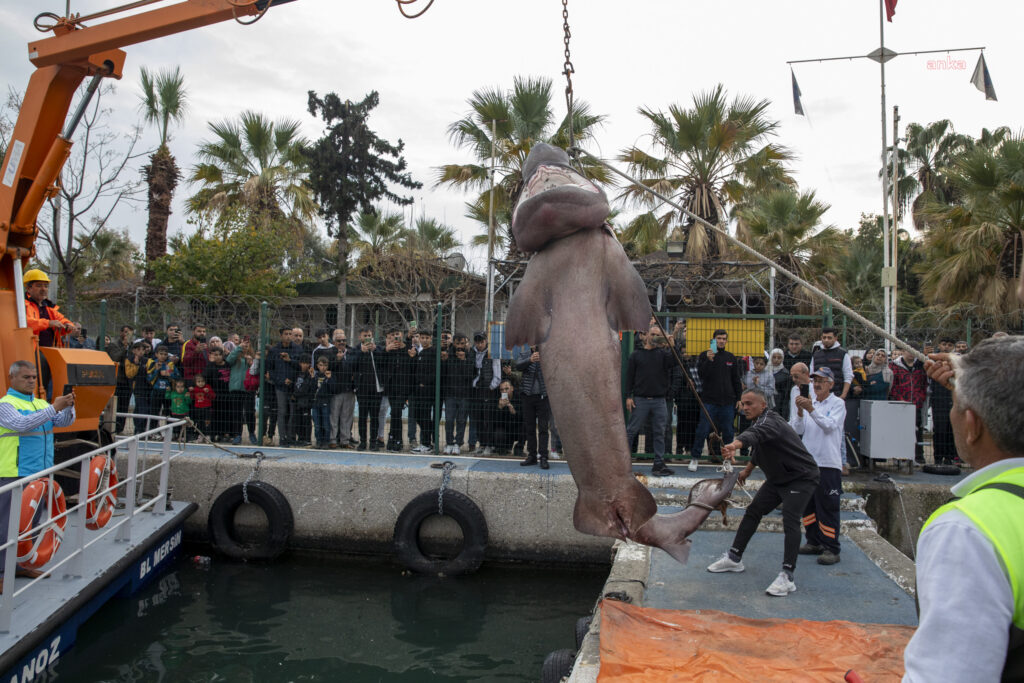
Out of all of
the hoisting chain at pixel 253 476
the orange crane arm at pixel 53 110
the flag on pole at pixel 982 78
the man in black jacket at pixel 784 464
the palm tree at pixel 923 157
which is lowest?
the hoisting chain at pixel 253 476

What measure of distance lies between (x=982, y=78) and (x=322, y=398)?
41.4 feet

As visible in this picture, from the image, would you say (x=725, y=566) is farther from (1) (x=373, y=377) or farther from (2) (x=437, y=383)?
(1) (x=373, y=377)

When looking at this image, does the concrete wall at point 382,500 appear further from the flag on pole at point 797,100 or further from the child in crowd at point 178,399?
the flag on pole at point 797,100

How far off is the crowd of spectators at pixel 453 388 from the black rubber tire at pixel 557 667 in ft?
12.4

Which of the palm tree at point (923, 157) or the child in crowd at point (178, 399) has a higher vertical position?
the palm tree at point (923, 157)

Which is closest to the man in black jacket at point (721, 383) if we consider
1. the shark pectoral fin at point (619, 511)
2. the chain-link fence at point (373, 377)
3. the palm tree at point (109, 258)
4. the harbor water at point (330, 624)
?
the chain-link fence at point (373, 377)

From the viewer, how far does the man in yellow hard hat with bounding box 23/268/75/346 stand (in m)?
7.11

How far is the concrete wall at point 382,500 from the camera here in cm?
853

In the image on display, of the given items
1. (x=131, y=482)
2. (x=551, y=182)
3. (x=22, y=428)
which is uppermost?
(x=551, y=182)

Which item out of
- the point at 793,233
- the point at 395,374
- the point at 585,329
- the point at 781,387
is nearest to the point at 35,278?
the point at 395,374

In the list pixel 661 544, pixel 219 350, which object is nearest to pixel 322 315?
pixel 219 350

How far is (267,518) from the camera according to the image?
9023 mm

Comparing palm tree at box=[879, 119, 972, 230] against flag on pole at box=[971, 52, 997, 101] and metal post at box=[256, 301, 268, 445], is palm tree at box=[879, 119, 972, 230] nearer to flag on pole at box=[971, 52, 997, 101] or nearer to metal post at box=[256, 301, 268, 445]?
flag on pole at box=[971, 52, 997, 101]

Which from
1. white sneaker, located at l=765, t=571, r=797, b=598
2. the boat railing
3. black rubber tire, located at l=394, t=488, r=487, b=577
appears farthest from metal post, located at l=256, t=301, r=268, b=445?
white sneaker, located at l=765, t=571, r=797, b=598
